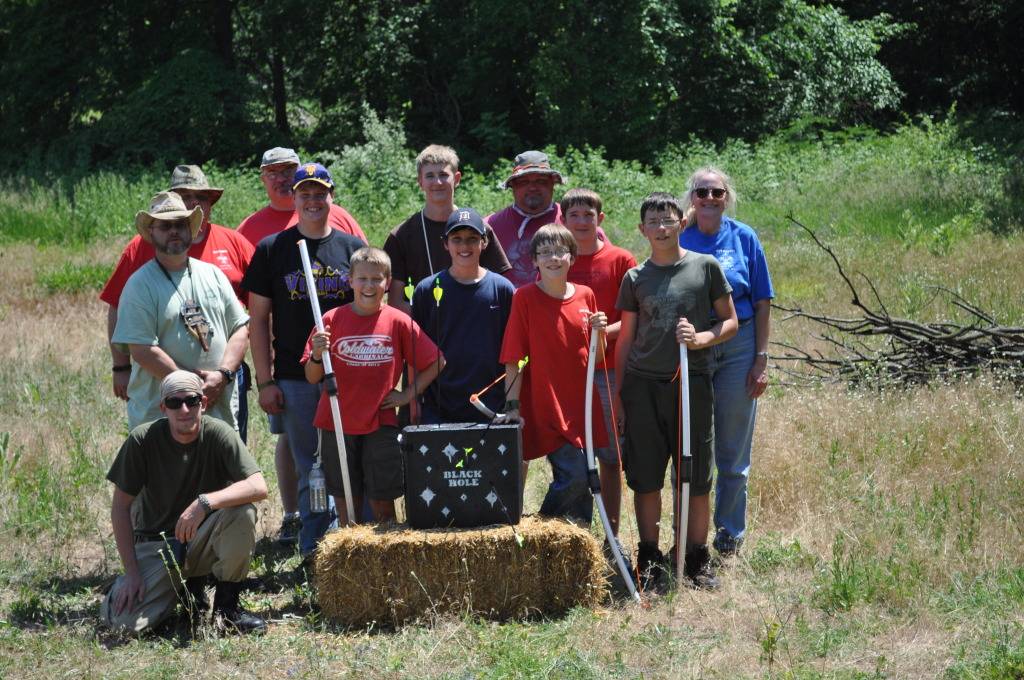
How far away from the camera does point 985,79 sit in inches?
1026

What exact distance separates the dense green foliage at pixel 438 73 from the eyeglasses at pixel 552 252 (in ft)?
62.9

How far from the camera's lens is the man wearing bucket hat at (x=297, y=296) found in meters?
6.41

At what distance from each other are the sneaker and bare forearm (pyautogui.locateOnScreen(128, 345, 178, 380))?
152cm

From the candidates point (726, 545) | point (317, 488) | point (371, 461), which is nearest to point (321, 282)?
point (371, 461)

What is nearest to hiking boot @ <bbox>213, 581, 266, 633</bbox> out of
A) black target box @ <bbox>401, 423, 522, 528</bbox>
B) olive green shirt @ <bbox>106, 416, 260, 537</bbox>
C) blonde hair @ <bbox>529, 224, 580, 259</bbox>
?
olive green shirt @ <bbox>106, 416, 260, 537</bbox>

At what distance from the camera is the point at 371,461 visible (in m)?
6.13

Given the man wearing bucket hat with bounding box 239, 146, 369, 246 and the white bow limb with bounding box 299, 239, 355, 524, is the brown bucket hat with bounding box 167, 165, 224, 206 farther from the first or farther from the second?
the white bow limb with bounding box 299, 239, 355, 524

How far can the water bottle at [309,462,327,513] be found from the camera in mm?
6086

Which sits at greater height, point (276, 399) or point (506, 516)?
point (276, 399)

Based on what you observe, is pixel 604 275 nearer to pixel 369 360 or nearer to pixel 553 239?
pixel 553 239

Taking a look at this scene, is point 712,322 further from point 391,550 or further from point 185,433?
point 185,433

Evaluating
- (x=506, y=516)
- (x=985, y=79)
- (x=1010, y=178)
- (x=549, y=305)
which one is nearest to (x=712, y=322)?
(x=549, y=305)

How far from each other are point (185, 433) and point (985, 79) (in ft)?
82.2

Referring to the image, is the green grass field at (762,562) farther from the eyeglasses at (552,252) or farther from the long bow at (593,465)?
the eyeglasses at (552,252)
